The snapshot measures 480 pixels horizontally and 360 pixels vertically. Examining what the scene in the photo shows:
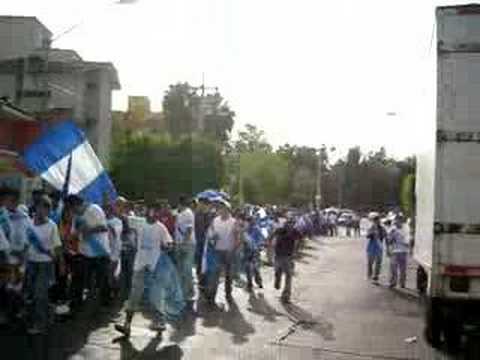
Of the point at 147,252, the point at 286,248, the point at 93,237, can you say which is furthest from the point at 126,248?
the point at 147,252

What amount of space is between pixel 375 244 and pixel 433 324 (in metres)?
13.8

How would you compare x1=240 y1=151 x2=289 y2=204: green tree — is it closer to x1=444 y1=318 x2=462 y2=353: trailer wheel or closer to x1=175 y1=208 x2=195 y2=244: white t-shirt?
x1=175 y1=208 x2=195 y2=244: white t-shirt

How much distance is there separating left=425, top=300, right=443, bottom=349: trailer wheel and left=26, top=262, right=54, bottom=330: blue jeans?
460 cm

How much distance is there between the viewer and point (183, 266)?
16.4 m

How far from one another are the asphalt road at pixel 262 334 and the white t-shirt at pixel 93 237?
3.03ft

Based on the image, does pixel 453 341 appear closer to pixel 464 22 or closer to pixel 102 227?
pixel 464 22

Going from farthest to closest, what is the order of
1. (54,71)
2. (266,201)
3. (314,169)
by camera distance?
(314,169)
(266,201)
(54,71)

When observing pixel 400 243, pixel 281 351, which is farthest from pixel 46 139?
pixel 400 243

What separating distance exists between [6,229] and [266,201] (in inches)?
3195

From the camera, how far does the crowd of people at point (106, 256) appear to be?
12.3 metres

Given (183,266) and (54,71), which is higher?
(54,71)

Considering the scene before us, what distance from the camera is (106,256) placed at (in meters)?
14.8

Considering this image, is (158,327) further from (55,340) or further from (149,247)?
(55,340)

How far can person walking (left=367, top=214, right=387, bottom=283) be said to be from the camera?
79.9ft
